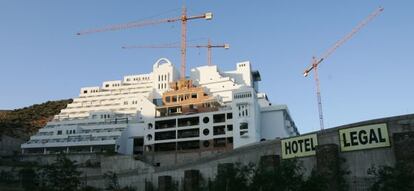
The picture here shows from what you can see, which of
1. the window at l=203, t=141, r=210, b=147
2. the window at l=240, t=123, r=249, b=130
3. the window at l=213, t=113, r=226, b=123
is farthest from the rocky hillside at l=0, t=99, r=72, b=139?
the window at l=240, t=123, r=249, b=130

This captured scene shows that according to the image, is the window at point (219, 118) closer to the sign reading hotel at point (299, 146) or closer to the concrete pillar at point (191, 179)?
the concrete pillar at point (191, 179)

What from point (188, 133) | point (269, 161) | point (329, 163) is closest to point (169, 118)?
point (188, 133)

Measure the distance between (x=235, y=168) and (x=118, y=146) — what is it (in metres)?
57.7

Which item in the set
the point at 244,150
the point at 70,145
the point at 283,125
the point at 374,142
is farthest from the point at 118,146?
the point at 374,142

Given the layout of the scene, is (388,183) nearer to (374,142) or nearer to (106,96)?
(374,142)

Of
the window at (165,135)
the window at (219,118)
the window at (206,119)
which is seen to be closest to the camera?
the window at (219,118)

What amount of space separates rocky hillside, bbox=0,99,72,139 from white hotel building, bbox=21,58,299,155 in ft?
57.0

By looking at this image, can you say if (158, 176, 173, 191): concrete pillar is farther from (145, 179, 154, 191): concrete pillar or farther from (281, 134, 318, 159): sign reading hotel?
(281, 134, 318, 159): sign reading hotel

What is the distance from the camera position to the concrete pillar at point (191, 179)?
51.0 m

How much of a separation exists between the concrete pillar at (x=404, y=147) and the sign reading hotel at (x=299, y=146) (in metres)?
7.66

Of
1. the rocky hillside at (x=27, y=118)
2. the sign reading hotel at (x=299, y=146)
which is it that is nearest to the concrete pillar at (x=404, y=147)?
the sign reading hotel at (x=299, y=146)

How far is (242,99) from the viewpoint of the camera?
8750 centimetres

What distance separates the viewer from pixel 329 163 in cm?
3944

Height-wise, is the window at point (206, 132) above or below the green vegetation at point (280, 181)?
above
